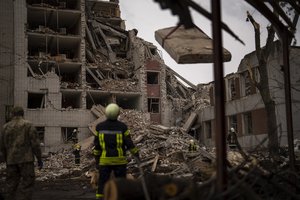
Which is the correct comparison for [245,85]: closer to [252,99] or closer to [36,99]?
[252,99]

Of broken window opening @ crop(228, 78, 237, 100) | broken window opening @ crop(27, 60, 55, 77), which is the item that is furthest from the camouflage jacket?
broken window opening @ crop(27, 60, 55, 77)

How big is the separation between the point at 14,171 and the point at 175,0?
454cm

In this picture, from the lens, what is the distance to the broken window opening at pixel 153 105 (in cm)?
3712

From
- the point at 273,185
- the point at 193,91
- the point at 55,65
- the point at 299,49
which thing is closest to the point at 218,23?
the point at 273,185

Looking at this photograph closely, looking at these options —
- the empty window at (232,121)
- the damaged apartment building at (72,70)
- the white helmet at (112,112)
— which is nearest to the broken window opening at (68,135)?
the damaged apartment building at (72,70)

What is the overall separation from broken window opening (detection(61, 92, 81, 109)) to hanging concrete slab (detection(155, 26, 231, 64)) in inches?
1107

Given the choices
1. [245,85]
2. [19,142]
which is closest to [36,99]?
[245,85]

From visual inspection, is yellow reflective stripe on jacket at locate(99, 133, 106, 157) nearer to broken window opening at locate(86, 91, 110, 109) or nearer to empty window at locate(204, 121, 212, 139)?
broken window opening at locate(86, 91, 110, 109)

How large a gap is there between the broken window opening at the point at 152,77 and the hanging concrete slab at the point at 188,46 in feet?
104

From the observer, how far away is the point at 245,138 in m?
27.7

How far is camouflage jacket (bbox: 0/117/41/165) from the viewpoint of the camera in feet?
22.3

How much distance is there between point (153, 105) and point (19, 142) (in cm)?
3092

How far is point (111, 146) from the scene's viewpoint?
6.59 m

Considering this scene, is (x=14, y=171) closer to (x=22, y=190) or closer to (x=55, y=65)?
(x=22, y=190)
